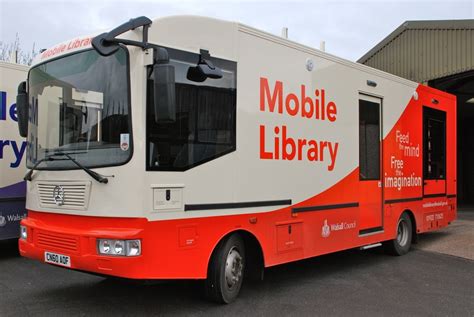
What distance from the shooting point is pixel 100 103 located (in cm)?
460

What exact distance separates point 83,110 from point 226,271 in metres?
2.23

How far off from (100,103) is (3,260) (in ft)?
13.8

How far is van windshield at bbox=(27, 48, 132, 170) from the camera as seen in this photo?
4.48 metres

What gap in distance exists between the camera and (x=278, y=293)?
578cm

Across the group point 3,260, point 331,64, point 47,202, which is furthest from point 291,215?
point 3,260

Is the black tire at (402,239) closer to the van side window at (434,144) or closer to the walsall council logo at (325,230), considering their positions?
the van side window at (434,144)

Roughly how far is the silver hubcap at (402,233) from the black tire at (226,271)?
417 cm

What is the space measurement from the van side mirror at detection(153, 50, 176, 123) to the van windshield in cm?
36

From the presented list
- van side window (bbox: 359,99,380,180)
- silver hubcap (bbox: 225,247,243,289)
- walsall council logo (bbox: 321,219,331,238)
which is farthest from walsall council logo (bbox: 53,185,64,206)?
van side window (bbox: 359,99,380,180)

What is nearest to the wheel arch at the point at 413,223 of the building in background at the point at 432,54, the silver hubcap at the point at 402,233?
the silver hubcap at the point at 402,233

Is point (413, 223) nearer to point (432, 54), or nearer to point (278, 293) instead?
point (278, 293)

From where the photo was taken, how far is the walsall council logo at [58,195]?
480 centimetres

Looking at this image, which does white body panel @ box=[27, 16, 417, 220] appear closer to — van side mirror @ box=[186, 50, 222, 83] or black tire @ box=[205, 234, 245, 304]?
van side mirror @ box=[186, 50, 222, 83]

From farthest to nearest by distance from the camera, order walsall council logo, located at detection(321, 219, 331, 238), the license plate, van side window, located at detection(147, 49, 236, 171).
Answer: walsall council logo, located at detection(321, 219, 331, 238) → the license plate → van side window, located at detection(147, 49, 236, 171)
